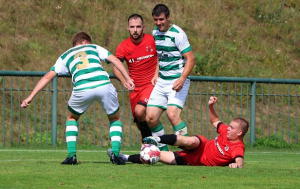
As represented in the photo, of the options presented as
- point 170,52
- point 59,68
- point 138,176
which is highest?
point 170,52

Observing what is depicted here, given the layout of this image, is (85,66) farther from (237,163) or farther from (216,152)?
(237,163)

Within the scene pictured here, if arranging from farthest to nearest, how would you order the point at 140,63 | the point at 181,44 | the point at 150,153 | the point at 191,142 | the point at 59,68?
the point at 140,63, the point at 181,44, the point at 59,68, the point at 191,142, the point at 150,153

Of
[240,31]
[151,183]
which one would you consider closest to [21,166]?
[151,183]

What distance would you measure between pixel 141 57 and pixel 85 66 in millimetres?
1668

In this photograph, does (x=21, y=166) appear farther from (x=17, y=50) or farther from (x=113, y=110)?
(x=17, y=50)

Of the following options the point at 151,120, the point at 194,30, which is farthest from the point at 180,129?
the point at 194,30

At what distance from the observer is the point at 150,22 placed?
66.5 feet

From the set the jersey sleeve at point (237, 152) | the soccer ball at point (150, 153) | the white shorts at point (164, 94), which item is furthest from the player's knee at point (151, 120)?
the jersey sleeve at point (237, 152)

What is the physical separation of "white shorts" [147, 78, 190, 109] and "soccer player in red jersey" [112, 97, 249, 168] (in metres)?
0.80

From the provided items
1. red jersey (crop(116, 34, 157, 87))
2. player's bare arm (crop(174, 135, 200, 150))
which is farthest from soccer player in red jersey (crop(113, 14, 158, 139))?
player's bare arm (crop(174, 135, 200, 150))

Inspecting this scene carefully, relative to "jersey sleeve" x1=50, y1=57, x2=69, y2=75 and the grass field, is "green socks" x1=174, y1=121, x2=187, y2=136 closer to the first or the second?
the grass field

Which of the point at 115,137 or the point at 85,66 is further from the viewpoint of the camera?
the point at 115,137

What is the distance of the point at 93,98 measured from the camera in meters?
7.81

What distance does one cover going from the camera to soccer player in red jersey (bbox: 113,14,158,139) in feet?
30.3
